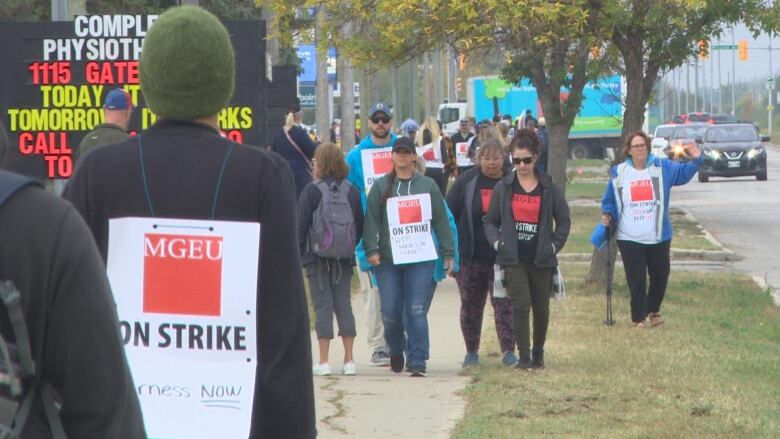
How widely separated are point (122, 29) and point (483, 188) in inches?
129

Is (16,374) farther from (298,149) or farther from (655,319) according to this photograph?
(298,149)

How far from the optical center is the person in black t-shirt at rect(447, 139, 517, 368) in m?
10.8

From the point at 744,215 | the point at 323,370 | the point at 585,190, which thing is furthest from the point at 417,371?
the point at 585,190

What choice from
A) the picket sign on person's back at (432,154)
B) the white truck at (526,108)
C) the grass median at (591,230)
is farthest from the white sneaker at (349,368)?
the white truck at (526,108)

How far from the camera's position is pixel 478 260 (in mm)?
10922

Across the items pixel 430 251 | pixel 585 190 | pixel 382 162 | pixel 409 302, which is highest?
pixel 382 162

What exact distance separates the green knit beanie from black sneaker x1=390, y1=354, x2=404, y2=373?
270 inches

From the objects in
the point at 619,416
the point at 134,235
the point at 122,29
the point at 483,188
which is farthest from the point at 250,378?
the point at 122,29

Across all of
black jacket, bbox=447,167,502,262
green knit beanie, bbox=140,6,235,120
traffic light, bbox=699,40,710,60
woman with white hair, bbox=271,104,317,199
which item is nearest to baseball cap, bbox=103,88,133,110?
black jacket, bbox=447,167,502,262

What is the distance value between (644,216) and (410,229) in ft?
10.5

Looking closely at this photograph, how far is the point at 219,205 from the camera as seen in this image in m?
3.59

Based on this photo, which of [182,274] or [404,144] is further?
[404,144]

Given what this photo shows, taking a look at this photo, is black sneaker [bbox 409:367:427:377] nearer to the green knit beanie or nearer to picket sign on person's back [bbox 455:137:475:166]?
the green knit beanie

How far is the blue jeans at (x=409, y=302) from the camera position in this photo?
10273 millimetres
